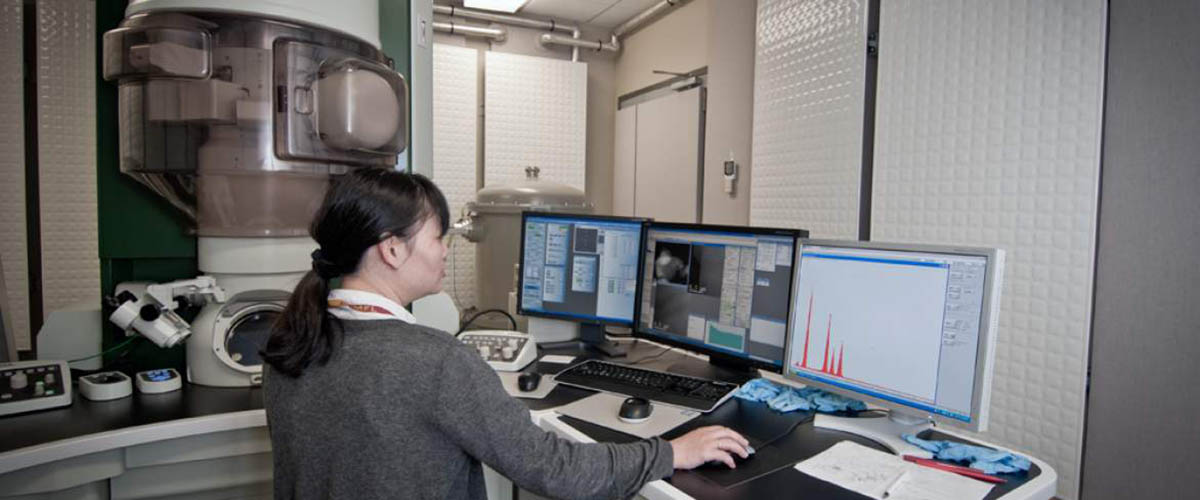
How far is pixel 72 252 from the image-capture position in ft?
9.45

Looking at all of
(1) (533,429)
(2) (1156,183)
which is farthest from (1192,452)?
(1) (533,429)

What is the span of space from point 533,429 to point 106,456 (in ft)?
3.14

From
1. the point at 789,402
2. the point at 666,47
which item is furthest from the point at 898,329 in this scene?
the point at 666,47

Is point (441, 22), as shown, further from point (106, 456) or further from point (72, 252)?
point (106, 456)

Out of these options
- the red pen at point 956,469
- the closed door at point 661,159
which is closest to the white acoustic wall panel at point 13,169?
the closed door at point 661,159

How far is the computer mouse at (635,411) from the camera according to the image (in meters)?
1.31

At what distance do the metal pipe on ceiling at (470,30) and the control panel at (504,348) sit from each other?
315 centimetres

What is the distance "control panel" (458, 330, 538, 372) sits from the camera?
5.76ft

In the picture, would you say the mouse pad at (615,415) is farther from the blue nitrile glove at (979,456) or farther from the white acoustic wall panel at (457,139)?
the white acoustic wall panel at (457,139)

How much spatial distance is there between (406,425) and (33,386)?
3.45 feet

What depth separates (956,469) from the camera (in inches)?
42.1

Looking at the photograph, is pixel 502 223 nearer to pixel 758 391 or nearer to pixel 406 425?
pixel 758 391

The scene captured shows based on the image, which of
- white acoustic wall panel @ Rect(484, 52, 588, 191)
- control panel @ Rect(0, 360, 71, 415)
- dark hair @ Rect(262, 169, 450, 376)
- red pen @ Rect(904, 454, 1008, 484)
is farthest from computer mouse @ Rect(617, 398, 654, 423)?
white acoustic wall panel @ Rect(484, 52, 588, 191)

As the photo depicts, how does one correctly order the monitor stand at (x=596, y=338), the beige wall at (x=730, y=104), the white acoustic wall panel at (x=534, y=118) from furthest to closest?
1. the white acoustic wall panel at (x=534, y=118)
2. the beige wall at (x=730, y=104)
3. the monitor stand at (x=596, y=338)
